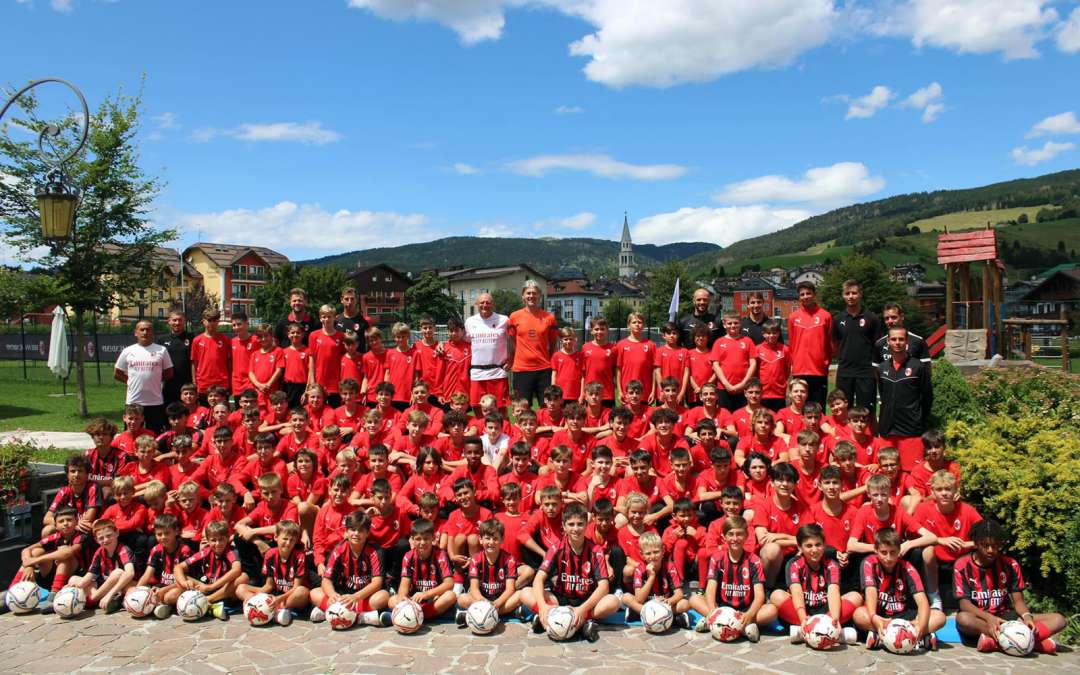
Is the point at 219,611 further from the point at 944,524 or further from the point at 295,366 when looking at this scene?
the point at 944,524

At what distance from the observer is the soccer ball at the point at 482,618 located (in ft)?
19.2

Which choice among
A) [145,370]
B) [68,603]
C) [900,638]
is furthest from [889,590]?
[145,370]

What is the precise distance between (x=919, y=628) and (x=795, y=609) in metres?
0.85

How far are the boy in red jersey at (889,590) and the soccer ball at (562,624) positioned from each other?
2114 mm

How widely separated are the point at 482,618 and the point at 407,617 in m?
0.59

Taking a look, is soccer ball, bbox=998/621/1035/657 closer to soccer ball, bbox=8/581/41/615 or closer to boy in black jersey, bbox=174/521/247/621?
boy in black jersey, bbox=174/521/247/621

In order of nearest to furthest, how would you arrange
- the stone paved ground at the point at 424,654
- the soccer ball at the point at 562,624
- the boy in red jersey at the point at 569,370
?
the stone paved ground at the point at 424,654 < the soccer ball at the point at 562,624 < the boy in red jersey at the point at 569,370

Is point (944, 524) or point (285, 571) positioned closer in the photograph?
point (944, 524)

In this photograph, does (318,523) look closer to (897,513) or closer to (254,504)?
(254,504)

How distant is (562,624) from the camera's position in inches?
225

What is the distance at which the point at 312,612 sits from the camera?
6.26 m

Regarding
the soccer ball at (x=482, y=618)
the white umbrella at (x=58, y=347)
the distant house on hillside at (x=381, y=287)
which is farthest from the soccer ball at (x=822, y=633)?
the distant house on hillside at (x=381, y=287)

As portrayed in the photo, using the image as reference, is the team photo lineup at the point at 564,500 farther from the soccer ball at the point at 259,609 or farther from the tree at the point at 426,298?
the tree at the point at 426,298

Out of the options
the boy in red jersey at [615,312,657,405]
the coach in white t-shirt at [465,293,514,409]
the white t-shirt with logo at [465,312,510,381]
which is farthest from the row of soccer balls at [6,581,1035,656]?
the white t-shirt with logo at [465,312,510,381]
